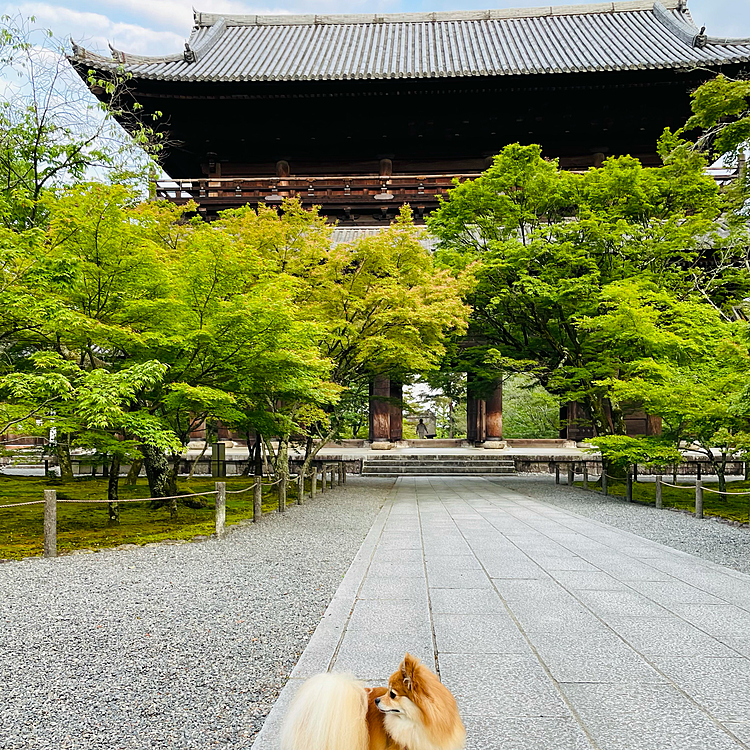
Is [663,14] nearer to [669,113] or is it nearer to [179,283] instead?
[669,113]

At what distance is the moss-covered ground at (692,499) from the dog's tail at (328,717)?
374 inches

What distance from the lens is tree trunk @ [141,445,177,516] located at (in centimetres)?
923

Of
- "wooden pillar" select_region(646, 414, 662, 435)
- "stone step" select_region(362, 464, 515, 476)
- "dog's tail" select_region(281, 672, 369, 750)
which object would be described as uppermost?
"wooden pillar" select_region(646, 414, 662, 435)

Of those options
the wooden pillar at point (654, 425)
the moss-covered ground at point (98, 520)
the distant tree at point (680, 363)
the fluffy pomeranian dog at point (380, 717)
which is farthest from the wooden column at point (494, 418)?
the fluffy pomeranian dog at point (380, 717)

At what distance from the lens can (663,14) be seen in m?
25.1

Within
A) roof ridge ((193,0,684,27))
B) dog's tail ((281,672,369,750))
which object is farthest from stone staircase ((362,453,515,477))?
roof ridge ((193,0,684,27))

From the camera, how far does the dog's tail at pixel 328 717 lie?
5.78 ft

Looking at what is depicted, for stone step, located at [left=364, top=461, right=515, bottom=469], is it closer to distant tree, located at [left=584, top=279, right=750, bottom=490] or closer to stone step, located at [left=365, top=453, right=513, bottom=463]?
stone step, located at [left=365, top=453, right=513, bottom=463]

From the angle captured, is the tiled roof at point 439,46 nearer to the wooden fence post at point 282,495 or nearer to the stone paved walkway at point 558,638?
the wooden fence post at point 282,495

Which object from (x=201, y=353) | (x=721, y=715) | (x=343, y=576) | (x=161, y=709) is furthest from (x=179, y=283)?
(x=721, y=715)

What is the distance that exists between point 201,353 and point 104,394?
184 cm

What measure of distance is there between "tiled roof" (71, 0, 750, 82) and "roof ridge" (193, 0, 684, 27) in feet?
0.15

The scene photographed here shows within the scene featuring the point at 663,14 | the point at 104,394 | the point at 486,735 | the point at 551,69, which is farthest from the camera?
the point at 663,14

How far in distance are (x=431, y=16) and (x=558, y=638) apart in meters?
29.6
